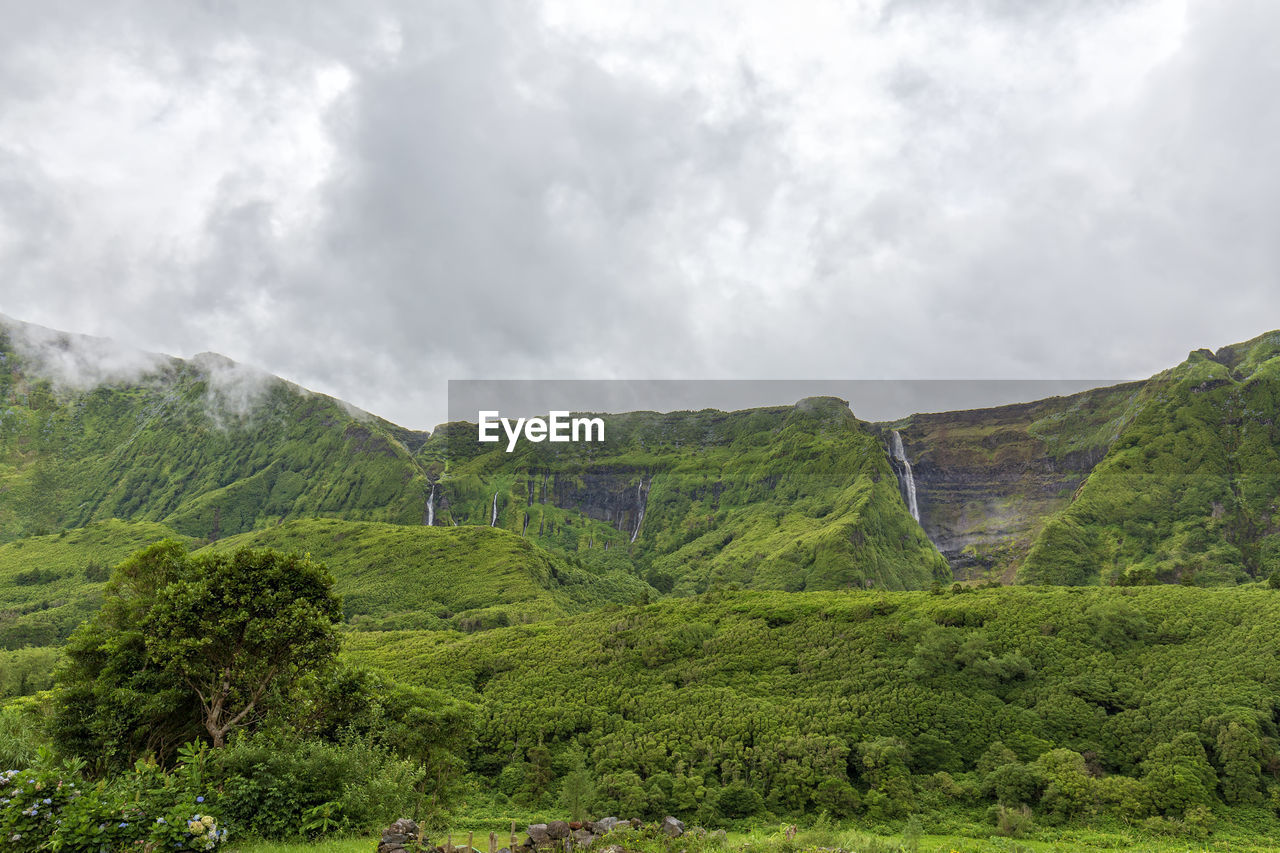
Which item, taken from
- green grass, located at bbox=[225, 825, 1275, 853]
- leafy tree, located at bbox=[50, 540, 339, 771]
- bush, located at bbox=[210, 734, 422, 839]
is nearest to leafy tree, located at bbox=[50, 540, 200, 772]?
leafy tree, located at bbox=[50, 540, 339, 771]

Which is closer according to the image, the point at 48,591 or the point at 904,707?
the point at 904,707

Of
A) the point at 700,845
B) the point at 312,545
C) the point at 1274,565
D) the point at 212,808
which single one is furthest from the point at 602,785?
the point at 1274,565

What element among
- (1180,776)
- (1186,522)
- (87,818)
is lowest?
(1180,776)

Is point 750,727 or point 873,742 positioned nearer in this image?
point 873,742

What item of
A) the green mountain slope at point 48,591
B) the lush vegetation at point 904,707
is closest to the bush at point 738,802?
the lush vegetation at point 904,707

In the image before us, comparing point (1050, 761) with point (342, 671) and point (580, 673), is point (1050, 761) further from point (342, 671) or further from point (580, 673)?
point (342, 671)

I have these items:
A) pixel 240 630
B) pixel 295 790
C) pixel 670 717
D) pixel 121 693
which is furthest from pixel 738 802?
pixel 121 693

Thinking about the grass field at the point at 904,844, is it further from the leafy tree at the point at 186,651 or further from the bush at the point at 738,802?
the leafy tree at the point at 186,651

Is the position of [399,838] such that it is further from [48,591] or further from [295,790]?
[48,591]

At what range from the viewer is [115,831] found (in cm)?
1485

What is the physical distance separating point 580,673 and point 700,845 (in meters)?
51.9

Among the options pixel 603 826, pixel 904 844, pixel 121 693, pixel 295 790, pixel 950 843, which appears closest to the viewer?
pixel 295 790

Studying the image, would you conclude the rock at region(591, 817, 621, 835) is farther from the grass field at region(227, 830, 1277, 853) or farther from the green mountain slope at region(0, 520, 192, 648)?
the green mountain slope at region(0, 520, 192, 648)

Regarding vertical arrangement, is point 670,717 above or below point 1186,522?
below
